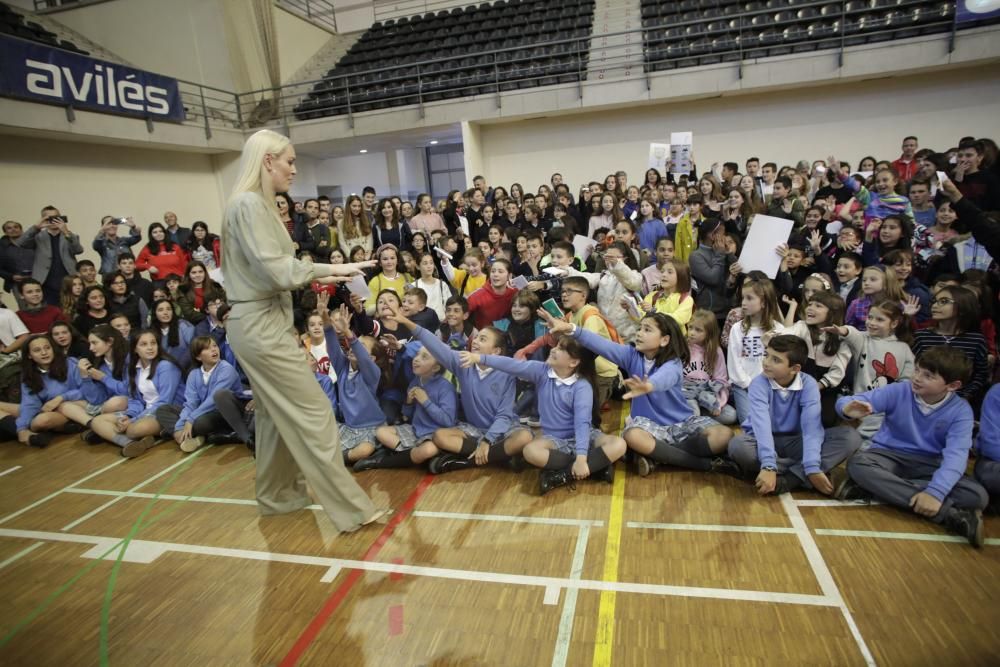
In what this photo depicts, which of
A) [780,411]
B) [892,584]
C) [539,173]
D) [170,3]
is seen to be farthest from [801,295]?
[170,3]

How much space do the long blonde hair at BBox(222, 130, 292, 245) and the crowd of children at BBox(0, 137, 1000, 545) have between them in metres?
0.40

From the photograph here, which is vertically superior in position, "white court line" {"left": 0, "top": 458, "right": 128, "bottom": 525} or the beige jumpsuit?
the beige jumpsuit

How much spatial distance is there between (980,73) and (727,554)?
10.9 metres

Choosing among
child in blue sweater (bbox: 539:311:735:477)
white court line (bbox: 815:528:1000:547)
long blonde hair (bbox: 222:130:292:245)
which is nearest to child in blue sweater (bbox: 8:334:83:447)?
long blonde hair (bbox: 222:130:292:245)

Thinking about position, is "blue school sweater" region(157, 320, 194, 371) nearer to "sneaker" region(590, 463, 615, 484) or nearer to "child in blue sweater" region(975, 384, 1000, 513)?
"sneaker" region(590, 463, 615, 484)

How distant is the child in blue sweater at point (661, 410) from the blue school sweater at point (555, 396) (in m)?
0.28

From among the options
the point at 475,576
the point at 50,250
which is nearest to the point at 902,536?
the point at 475,576

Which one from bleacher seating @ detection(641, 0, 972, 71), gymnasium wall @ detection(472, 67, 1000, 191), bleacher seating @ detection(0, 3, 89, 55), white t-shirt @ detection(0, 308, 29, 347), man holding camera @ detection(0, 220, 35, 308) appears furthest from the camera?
bleacher seating @ detection(0, 3, 89, 55)

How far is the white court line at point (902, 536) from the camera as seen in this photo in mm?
2630

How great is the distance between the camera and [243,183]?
259 cm

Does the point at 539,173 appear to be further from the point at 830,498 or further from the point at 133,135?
the point at 830,498

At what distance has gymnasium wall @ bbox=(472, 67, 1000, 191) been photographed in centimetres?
945

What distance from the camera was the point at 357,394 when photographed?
4.01 meters

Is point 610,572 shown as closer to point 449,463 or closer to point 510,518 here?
point 510,518
